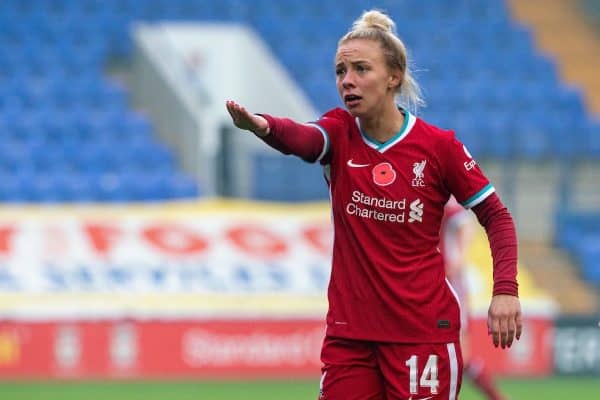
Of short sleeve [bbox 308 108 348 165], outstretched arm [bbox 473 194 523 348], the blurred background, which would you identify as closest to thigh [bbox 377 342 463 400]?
outstretched arm [bbox 473 194 523 348]

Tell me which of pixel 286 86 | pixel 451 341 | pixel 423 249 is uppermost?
pixel 286 86

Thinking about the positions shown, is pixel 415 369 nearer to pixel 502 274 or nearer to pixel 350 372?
pixel 350 372

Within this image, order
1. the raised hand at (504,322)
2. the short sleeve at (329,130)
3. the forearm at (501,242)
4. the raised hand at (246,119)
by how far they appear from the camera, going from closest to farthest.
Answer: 1. the raised hand at (246,119)
2. the raised hand at (504,322)
3. the forearm at (501,242)
4. the short sleeve at (329,130)

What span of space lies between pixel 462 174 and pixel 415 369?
79 centimetres

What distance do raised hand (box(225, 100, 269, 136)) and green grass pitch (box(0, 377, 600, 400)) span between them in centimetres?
690

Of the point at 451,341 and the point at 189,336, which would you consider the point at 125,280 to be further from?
the point at 451,341

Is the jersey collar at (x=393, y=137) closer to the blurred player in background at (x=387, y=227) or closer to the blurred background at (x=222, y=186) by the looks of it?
the blurred player in background at (x=387, y=227)

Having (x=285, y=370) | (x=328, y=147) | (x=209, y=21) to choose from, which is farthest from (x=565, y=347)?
(x=328, y=147)

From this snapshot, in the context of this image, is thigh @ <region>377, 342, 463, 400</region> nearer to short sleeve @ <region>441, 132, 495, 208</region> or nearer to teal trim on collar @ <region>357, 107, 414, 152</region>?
short sleeve @ <region>441, 132, 495, 208</region>

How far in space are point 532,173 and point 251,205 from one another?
3.91 meters

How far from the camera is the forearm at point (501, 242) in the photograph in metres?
5.49

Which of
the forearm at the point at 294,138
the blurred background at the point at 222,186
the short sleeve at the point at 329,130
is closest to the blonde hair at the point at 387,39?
the short sleeve at the point at 329,130

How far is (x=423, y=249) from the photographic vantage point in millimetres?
5645

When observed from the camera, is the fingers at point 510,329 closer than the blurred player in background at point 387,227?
Yes
